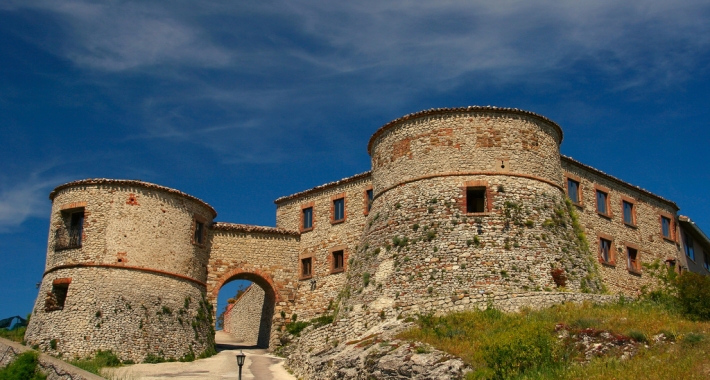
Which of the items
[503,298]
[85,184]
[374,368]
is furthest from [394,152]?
[85,184]

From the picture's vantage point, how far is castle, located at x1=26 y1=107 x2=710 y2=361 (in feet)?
98.8

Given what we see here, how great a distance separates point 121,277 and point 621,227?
24250 mm

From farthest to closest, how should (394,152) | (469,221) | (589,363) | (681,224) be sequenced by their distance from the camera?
1. (681,224)
2. (394,152)
3. (469,221)
4. (589,363)

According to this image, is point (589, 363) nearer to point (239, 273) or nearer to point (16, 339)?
point (239, 273)

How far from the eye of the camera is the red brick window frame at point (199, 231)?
3719 centimetres

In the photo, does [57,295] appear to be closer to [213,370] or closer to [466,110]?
[213,370]

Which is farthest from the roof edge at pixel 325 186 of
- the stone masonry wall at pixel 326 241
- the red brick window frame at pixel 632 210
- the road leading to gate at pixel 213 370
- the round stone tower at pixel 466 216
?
the red brick window frame at pixel 632 210

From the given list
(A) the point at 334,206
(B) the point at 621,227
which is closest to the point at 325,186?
(A) the point at 334,206

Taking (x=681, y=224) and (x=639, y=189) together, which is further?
(x=681, y=224)

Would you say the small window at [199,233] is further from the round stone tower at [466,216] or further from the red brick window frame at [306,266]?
the round stone tower at [466,216]

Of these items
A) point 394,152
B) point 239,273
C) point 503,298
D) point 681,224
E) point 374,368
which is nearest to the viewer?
point 374,368

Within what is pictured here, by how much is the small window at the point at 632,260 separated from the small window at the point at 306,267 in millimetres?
15751

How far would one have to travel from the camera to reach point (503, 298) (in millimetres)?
28188

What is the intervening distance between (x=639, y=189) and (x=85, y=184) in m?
27.8
